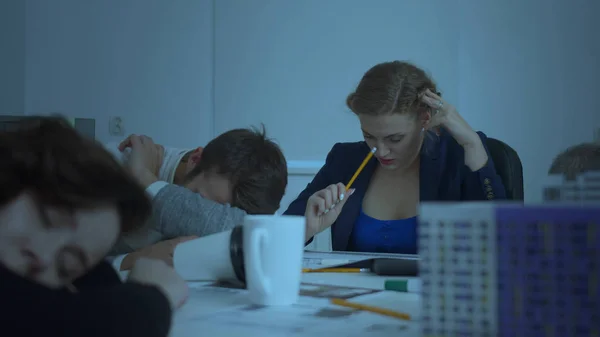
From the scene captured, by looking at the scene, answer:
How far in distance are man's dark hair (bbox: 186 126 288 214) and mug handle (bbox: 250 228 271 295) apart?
71cm

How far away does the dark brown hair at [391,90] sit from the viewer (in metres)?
1.66

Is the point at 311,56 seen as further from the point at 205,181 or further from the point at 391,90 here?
the point at 205,181

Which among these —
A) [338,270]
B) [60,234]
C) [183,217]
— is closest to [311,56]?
[183,217]

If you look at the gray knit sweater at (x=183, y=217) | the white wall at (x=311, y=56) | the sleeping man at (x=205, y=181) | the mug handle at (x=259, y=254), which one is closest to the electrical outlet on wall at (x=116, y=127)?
the white wall at (x=311, y=56)

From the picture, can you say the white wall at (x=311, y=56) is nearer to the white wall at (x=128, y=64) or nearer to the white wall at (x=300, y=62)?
the white wall at (x=300, y=62)

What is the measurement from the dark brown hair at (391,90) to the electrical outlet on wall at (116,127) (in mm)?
2245

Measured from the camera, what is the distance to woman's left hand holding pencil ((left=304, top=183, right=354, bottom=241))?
1.48 metres

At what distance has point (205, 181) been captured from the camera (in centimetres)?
142

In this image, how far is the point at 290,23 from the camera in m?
3.16

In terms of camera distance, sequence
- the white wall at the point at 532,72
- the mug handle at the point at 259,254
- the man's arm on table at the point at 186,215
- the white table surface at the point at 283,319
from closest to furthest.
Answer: the white table surface at the point at 283,319
the mug handle at the point at 259,254
the man's arm on table at the point at 186,215
the white wall at the point at 532,72

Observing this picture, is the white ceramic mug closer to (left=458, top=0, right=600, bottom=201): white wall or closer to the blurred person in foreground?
the blurred person in foreground

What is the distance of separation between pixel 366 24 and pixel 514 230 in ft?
8.94

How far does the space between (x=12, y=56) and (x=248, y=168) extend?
313 centimetres

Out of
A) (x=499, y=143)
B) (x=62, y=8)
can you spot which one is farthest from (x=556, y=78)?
(x=62, y=8)
